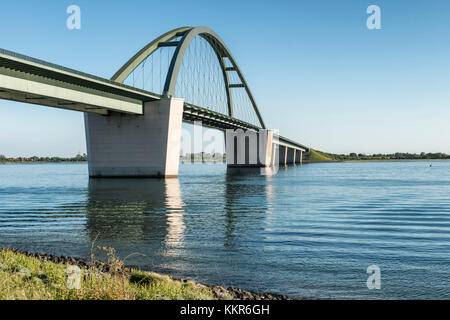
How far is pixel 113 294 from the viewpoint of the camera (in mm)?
5930

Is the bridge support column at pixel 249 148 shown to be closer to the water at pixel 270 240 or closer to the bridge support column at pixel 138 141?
the bridge support column at pixel 138 141

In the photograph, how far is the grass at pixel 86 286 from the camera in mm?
6008

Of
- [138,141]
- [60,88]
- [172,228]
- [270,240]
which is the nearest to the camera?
[270,240]

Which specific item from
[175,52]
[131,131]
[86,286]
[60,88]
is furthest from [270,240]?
[175,52]

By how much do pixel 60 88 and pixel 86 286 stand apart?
35.0 meters

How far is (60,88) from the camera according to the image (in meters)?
38.2

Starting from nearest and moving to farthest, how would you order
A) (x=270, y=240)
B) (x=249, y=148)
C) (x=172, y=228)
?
(x=270, y=240), (x=172, y=228), (x=249, y=148)

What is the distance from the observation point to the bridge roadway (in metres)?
32.6

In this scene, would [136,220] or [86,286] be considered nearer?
[86,286]

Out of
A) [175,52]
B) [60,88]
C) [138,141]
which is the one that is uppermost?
[175,52]

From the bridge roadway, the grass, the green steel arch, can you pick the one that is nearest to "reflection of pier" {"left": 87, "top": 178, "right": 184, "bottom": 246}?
the grass

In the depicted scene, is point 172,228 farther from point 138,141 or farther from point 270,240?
point 138,141

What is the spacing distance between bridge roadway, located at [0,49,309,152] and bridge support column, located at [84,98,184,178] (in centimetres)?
173

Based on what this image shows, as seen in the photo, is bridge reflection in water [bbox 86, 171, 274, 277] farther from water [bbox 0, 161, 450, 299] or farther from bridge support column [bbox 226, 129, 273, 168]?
bridge support column [bbox 226, 129, 273, 168]
